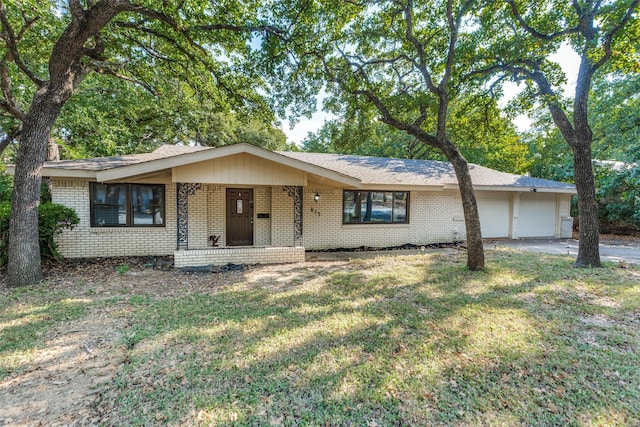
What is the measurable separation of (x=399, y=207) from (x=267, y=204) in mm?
4958

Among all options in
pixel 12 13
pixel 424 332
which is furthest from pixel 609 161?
pixel 12 13

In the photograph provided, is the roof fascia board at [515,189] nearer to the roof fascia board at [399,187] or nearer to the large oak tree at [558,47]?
the roof fascia board at [399,187]

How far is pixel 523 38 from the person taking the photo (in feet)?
21.7

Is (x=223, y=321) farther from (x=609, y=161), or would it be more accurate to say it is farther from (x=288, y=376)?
(x=609, y=161)

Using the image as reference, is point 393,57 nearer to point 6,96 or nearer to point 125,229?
point 125,229

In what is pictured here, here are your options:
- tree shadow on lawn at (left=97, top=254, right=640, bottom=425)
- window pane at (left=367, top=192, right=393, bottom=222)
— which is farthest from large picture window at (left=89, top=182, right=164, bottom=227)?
window pane at (left=367, top=192, right=393, bottom=222)

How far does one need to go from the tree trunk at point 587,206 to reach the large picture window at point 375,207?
4911 mm

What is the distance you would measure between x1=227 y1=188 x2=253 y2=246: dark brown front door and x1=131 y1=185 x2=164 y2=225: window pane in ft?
6.59

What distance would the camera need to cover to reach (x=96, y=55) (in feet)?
23.1

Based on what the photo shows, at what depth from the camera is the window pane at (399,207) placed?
10.9 meters

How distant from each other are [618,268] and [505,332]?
20.5 feet

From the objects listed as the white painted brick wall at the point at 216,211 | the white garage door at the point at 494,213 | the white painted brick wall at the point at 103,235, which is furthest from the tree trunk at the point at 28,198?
the white garage door at the point at 494,213

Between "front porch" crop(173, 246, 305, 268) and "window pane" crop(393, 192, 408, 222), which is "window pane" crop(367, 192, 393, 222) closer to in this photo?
"window pane" crop(393, 192, 408, 222)

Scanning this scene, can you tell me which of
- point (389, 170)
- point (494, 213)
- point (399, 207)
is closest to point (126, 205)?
point (399, 207)
